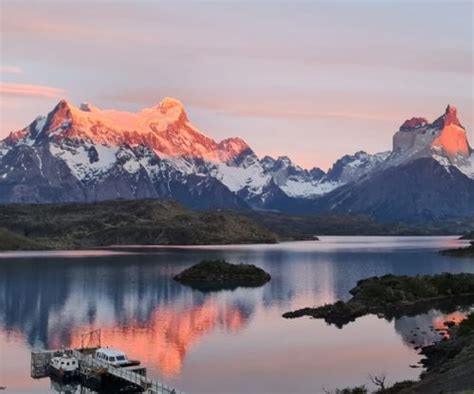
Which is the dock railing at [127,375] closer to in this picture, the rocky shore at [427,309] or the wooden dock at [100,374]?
the wooden dock at [100,374]

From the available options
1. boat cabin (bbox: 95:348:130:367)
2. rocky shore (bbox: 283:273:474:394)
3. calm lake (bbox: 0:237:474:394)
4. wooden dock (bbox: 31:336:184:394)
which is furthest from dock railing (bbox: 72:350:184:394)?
rocky shore (bbox: 283:273:474:394)

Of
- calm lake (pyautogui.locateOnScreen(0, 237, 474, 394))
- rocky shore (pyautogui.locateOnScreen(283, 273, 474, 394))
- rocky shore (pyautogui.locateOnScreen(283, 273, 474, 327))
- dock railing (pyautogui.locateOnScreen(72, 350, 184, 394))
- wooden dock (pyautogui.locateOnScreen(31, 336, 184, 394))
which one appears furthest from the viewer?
rocky shore (pyautogui.locateOnScreen(283, 273, 474, 327))

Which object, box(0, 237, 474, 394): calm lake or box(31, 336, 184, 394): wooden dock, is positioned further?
box(0, 237, 474, 394): calm lake

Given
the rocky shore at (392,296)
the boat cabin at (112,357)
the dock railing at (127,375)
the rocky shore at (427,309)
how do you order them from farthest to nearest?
the rocky shore at (392,296), the boat cabin at (112,357), the rocky shore at (427,309), the dock railing at (127,375)

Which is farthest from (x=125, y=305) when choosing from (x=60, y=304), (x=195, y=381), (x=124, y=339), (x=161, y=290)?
(x=195, y=381)

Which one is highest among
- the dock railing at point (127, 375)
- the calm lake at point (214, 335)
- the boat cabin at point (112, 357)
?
the boat cabin at point (112, 357)

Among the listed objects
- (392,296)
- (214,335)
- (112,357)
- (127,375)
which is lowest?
(214,335)

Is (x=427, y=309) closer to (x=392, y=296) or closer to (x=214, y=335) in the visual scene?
(x=392, y=296)

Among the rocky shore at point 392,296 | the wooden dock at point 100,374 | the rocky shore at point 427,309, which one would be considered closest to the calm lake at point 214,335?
the wooden dock at point 100,374

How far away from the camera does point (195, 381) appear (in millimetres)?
83000

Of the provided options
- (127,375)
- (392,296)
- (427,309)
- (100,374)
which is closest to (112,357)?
(100,374)

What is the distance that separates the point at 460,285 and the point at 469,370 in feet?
309

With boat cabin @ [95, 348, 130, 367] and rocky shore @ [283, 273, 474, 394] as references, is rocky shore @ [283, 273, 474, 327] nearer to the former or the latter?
rocky shore @ [283, 273, 474, 394]

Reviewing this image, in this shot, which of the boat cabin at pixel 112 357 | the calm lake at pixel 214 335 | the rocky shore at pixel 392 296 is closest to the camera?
the boat cabin at pixel 112 357
